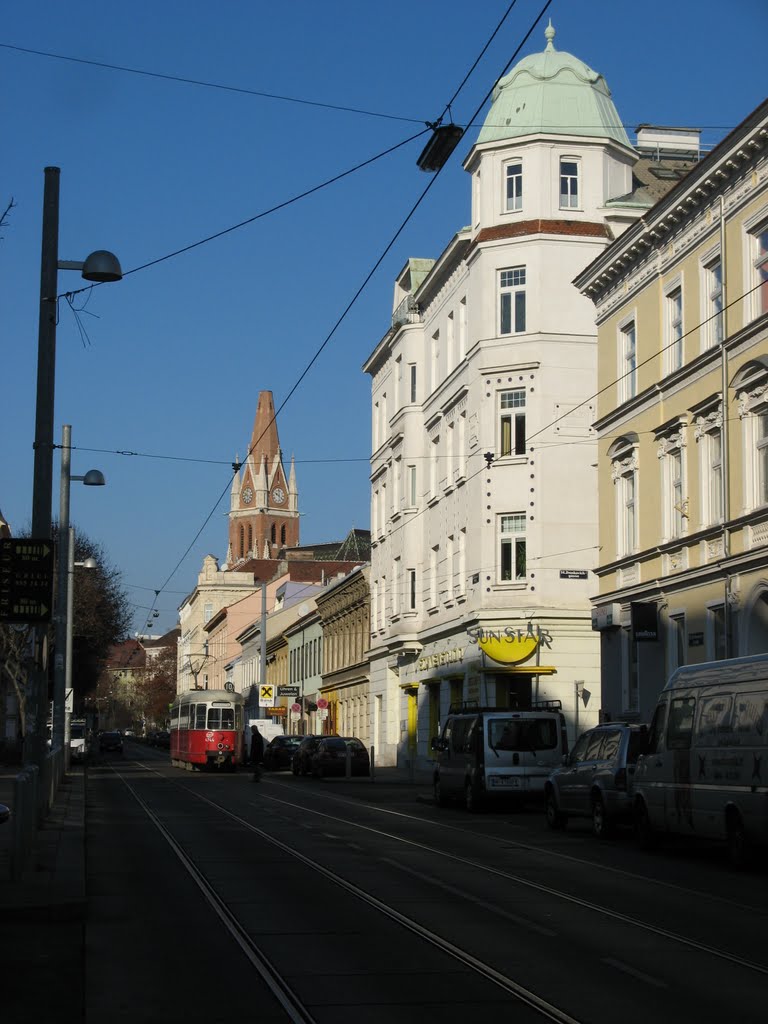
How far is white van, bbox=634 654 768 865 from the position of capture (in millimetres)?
17500

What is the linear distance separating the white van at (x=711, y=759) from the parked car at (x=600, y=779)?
2.81ft

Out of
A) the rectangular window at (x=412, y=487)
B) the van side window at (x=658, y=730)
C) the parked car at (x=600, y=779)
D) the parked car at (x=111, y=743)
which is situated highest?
the rectangular window at (x=412, y=487)

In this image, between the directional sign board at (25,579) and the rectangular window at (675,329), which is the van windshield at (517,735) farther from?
the directional sign board at (25,579)

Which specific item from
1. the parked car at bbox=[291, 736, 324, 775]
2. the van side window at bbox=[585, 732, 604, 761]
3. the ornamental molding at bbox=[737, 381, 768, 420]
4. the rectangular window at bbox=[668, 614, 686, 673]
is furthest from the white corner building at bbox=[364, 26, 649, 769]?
the van side window at bbox=[585, 732, 604, 761]

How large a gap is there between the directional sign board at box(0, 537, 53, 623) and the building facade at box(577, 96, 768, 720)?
51.0 feet

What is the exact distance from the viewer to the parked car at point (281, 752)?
60.2 metres

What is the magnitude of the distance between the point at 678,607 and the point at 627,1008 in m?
24.4

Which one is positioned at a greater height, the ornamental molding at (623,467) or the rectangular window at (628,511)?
the ornamental molding at (623,467)

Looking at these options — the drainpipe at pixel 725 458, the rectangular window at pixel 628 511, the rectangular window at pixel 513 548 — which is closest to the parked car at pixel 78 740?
the rectangular window at pixel 513 548

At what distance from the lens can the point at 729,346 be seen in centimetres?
2973

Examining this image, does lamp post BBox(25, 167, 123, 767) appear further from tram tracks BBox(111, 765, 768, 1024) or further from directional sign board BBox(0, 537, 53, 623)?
tram tracks BBox(111, 765, 768, 1024)

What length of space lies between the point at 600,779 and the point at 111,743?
274 ft

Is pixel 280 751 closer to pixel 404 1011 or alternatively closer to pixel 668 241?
pixel 668 241

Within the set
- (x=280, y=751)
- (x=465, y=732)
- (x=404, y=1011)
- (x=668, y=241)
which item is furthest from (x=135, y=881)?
(x=280, y=751)
